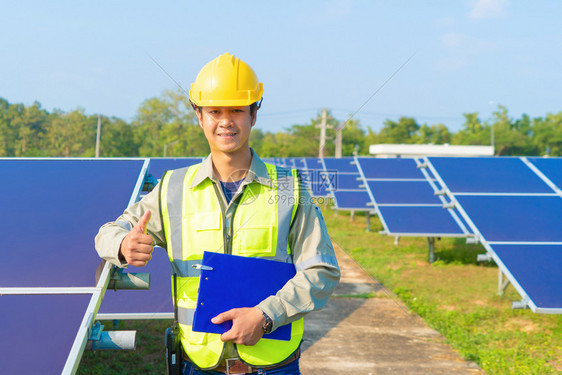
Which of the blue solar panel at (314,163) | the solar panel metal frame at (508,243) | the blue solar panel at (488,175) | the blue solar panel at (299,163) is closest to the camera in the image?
the solar panel metal frame at (508,243)

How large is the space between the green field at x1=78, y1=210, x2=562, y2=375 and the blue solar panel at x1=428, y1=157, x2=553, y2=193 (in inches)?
64.7

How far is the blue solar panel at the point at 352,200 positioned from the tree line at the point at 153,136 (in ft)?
38.0

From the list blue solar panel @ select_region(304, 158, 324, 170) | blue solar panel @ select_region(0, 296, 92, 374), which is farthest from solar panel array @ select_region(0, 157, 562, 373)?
blue solar panel @ select_region(304, 158, 324, 170)

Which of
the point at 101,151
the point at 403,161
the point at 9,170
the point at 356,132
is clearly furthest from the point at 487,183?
the point at 356,132

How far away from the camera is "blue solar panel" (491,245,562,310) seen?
516cm

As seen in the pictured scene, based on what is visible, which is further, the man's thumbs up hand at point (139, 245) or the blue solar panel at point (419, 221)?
the blue solar panel at point (419, 221)

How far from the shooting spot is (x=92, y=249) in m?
2.85

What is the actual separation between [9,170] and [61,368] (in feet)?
8.07

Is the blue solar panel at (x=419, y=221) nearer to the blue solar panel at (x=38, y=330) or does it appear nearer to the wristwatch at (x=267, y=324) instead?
the wristwatch at (x=267, y=324)

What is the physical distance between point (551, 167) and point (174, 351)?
321 inches

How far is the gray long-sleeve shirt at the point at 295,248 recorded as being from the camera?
2180mm

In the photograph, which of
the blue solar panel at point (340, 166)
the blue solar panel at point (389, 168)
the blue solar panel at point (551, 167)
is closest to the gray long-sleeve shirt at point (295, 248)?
the blue solar panel at point (551, 167)

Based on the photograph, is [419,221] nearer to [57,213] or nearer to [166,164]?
[166,164]

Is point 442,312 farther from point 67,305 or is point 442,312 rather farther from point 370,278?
point 67,305
